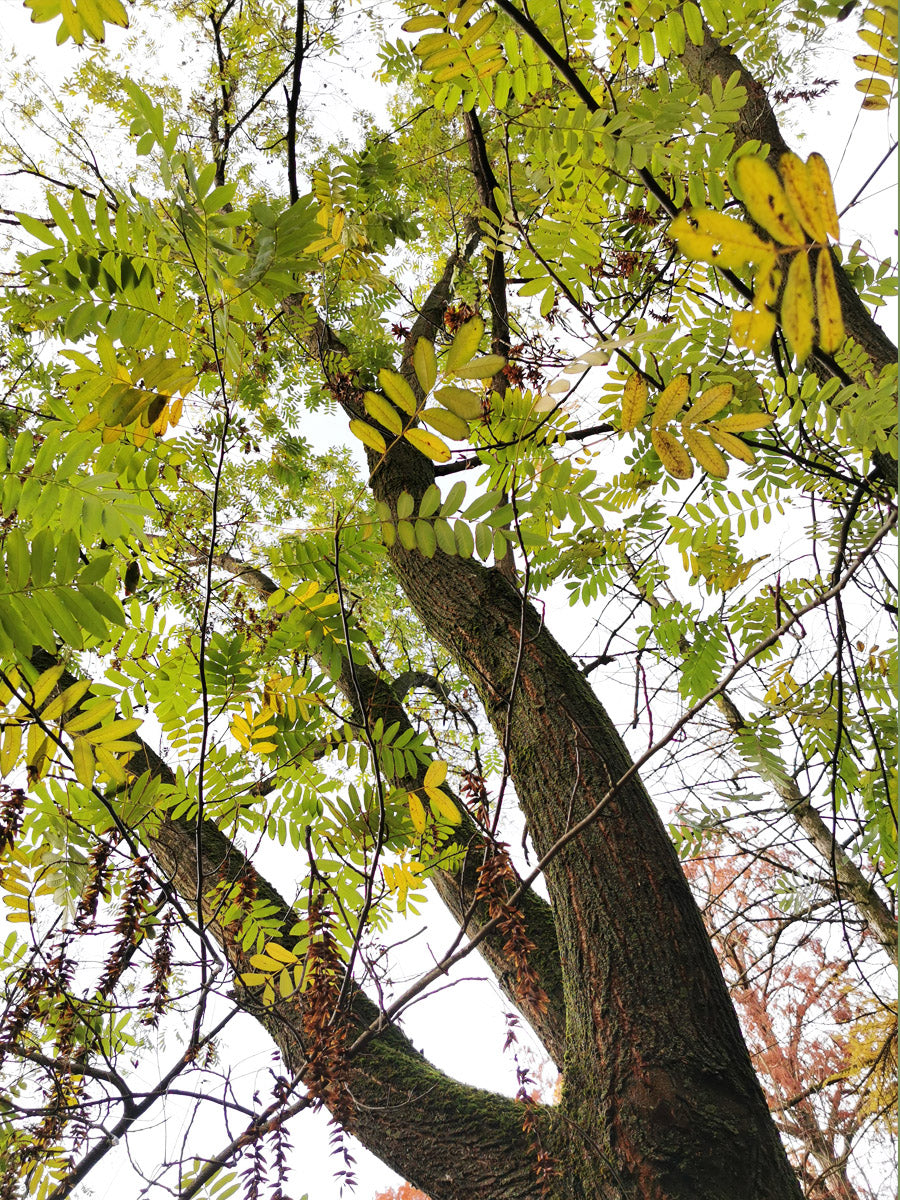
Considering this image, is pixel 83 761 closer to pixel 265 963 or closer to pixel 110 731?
pixel 110 731

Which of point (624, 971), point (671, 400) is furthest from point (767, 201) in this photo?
point (624, 971)

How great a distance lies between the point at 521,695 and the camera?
1.98m

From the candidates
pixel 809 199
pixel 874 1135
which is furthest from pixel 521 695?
pixel 874 1135

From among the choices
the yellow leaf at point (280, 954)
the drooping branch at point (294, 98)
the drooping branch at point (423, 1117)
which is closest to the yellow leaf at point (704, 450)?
the yellow leaf at point (280, 954)

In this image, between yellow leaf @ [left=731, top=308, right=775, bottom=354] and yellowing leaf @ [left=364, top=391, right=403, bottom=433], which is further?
yellowing leaf @ [left=364, top=391, right=403, bottom=433]

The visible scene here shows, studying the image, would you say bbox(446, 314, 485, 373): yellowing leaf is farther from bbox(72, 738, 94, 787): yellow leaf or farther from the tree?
bbox(72, 738, 94, 787): yellow leaf

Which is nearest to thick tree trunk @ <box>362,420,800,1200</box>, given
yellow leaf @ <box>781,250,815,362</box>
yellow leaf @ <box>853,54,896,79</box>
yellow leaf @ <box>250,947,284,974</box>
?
yellow leaf @ <box>250,947,284,974</box>

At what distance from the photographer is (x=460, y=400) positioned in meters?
0.74

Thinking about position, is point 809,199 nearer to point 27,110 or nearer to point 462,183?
point 462,183

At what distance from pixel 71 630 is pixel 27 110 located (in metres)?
5.48

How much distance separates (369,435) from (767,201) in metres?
0.55

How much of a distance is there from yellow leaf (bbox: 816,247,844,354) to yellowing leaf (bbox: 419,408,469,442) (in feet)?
1.32

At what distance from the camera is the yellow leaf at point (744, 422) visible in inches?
29.4

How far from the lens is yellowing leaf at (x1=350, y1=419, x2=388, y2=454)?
2.79ft
